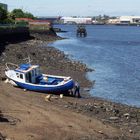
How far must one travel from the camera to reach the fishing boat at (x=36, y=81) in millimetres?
37625

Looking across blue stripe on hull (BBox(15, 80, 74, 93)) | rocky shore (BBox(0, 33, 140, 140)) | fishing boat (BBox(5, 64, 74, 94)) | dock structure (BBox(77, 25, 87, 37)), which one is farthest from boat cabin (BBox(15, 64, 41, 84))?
dock structure (BBox(77, 25, 87, 37))

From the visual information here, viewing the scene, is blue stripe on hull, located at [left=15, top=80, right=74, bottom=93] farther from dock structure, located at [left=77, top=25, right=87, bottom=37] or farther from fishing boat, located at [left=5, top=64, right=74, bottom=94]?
dock structure, located at [left=77, top=25, right=87, bottom=37]

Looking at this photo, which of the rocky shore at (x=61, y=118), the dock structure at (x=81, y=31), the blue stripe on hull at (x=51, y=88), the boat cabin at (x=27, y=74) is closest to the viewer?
the rocky shore at (x=61, y=118)

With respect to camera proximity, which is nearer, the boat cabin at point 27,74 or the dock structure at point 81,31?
the boat cabin at point 27,74

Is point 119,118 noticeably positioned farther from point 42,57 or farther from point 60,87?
point 42,57

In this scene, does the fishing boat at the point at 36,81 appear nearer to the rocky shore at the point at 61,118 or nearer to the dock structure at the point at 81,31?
the rocky shore at the point at 61,118

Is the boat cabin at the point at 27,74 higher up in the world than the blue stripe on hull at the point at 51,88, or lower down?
higher up

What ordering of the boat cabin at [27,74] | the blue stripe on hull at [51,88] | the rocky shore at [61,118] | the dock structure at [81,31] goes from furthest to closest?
1. the dock structure at [81,31]
2. the boat cabin at [27,74]
3. the blue stripe on hull at [51,88]
4. the rocky shore at [61,118]

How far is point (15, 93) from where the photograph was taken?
3503 cm

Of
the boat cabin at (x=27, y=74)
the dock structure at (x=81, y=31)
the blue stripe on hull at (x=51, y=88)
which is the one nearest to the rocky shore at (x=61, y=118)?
the blue stripe on hull at (x=51, y=88)

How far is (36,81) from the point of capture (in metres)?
39.8

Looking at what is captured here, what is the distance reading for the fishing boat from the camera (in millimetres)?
37625

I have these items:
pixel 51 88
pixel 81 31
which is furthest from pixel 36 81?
pixel 81 31

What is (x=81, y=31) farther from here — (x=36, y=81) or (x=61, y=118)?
(x=61, y=118)
